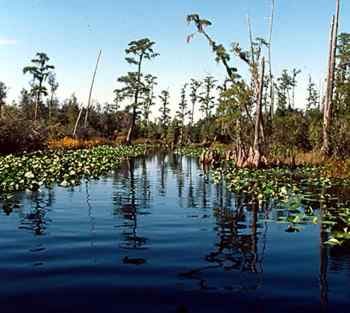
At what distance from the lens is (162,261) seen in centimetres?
514

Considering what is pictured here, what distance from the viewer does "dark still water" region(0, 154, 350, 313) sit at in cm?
388

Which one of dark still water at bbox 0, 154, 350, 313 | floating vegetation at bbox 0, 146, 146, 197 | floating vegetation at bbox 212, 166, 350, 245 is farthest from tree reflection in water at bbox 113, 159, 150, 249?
floating vegetation at bbox 212, 166, 350, 245

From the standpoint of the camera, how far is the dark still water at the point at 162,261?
3875 mm

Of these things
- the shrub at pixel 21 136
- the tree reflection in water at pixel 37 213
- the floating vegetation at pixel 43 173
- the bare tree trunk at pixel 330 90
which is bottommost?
the tree reflection in water at pixel 37 213

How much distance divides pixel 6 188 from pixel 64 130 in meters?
25.6

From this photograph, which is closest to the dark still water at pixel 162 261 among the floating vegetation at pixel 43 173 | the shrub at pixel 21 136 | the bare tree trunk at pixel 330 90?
the floating vegetation at pixel 43 173

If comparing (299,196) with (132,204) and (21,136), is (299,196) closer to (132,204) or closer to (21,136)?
(132,204)

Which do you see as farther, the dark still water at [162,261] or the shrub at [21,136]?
the shrub at [21,136]

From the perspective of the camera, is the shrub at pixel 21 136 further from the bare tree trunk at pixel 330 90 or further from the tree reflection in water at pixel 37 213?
the bare tree trunk at pixel 330 90

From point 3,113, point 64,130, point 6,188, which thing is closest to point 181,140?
point 64,130

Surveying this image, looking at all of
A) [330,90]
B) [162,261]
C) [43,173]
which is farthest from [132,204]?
[330,90]

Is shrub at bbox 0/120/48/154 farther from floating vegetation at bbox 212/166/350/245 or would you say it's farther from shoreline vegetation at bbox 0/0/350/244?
floating vegetation at bbox 212/166/350/245

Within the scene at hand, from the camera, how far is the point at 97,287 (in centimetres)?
421

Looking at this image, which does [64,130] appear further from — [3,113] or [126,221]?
[126,221]
